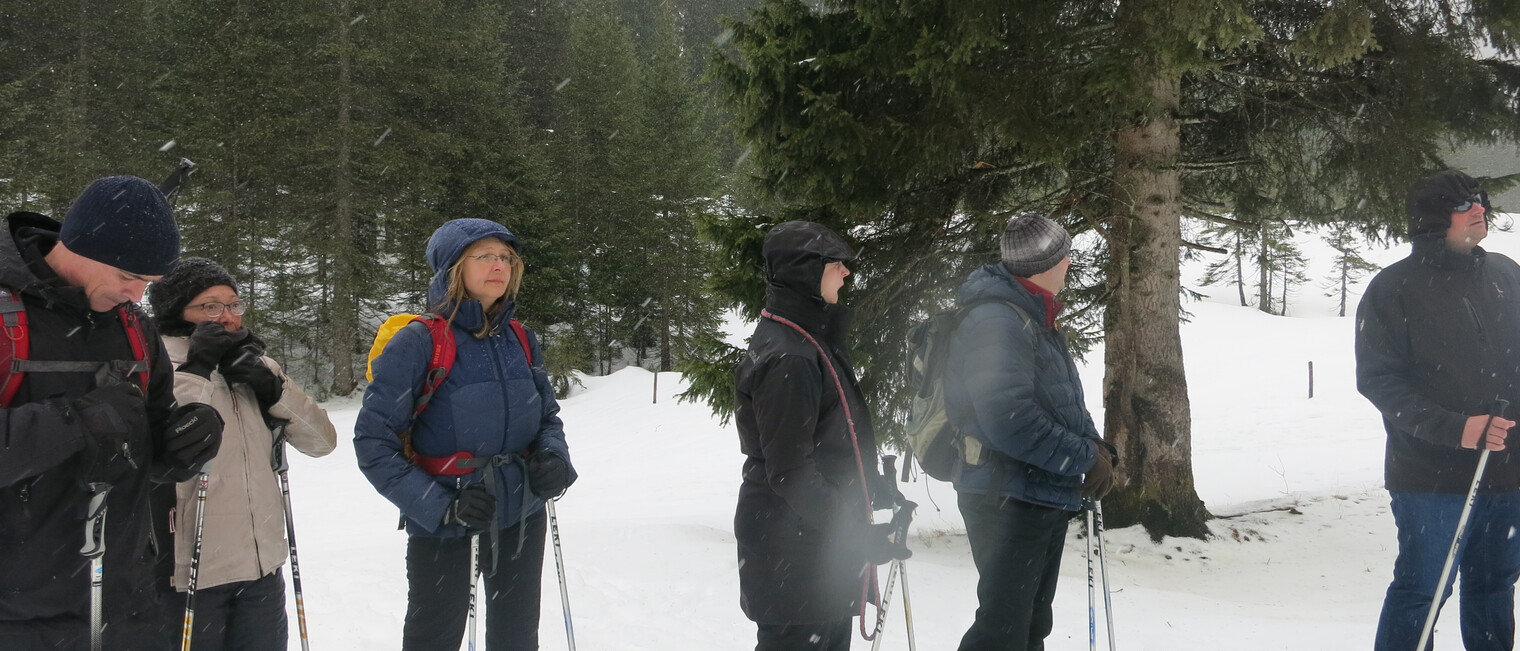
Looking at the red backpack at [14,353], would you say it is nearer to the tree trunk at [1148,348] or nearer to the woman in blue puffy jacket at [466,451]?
the woman in blue puffy jacket at [466,451]

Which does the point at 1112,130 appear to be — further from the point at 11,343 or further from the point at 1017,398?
the point at 11,343

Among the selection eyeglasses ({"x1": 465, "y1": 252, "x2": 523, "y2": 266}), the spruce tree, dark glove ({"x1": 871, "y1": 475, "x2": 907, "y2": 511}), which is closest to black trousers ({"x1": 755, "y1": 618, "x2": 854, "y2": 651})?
dark glove ({"x1": 871, "y1": 475, "x2": 907, "y2": 511})

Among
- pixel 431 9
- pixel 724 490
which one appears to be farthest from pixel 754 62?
pixel 431 9

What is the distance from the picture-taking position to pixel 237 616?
313cm

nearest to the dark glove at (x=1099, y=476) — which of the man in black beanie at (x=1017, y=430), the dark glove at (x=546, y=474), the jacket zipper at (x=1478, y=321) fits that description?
the man in black beanie at (x=1017, y=430)

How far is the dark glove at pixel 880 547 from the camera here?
2.89 meters

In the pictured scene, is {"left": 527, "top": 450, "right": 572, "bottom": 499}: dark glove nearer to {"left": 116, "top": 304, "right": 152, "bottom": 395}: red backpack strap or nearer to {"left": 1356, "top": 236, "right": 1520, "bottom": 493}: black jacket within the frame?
{"left": 116, "top": 304, "right": 152, "bottom": 395}: red backpack strap

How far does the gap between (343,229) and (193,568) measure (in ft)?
64.4

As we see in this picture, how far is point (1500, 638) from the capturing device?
11.6 feet

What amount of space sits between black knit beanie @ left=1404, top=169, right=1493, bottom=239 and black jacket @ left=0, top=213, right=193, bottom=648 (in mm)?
4623

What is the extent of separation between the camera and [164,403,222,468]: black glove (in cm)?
238

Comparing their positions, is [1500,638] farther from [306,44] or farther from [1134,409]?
[306,44]

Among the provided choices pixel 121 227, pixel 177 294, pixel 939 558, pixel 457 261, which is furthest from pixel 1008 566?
pixel 939 558

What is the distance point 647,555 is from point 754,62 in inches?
151
